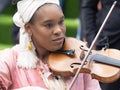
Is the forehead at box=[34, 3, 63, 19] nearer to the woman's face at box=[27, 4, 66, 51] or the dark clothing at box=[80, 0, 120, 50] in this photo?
the woman's face at box=[27, 4, 66, 51]

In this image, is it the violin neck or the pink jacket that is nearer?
the pink jacket

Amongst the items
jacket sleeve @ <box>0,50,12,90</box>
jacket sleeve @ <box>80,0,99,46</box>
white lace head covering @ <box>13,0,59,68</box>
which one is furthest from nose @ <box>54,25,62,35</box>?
jacket sleeve @ <box>80,0,99,46</box>

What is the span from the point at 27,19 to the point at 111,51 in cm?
49

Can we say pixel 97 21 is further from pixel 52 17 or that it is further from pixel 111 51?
pixel 52 17

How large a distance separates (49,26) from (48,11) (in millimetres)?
77

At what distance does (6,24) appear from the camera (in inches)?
252

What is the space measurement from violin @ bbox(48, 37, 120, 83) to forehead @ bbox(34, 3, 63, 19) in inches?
8.5

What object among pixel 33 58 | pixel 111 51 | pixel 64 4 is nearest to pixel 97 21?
pixel 111 51

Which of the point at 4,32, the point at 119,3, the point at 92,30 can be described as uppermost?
the point at 119,3

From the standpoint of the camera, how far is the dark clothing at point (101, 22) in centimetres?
331

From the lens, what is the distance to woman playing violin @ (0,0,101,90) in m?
2.58

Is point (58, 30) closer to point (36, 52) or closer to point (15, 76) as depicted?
point (36, 52)

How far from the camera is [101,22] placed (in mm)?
3453

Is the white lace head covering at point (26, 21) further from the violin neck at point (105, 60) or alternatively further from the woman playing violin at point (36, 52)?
the violin neck at point (105, 60)
